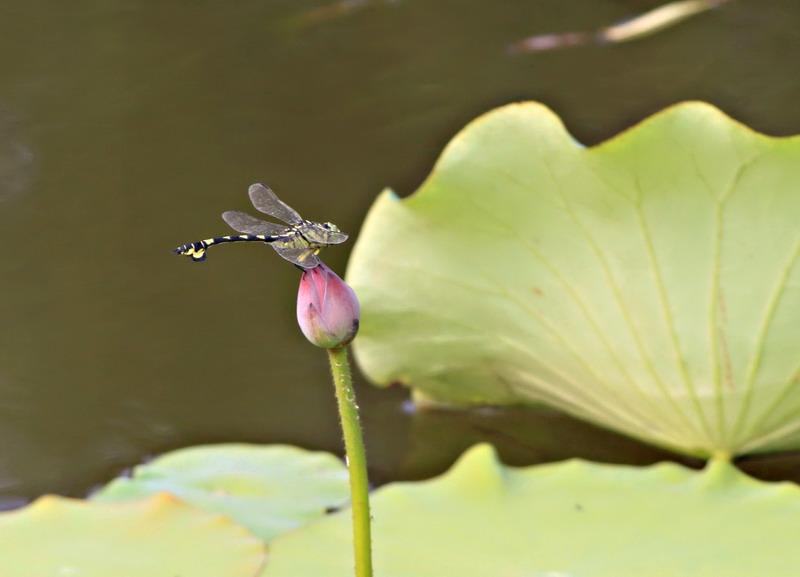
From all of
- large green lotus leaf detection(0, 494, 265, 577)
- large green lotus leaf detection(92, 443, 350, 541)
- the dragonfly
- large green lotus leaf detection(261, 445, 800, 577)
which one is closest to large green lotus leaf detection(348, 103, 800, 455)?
large green lotus leaf detection(261, 445, 800, 577)

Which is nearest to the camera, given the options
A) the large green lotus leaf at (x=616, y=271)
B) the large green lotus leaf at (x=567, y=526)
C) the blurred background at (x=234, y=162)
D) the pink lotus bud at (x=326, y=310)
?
the pink lotus bud at (x=326, y=310)

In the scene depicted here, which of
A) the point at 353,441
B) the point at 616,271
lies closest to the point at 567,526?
the point at 616,271

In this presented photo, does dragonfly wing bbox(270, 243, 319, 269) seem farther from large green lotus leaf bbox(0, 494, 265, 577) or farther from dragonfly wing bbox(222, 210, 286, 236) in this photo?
large green lotus leaf bbox(0, 494, 265, 577)

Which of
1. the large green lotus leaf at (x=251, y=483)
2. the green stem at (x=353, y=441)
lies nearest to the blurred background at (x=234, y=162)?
the large green lotus leaf at (x=251, y=483)

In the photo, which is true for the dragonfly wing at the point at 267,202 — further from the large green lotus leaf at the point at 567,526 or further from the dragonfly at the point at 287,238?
the large green lotus leaf at the point at 567,526

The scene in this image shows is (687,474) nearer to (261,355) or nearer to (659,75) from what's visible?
(261,355)

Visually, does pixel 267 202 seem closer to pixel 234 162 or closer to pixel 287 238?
pixel 287 238
